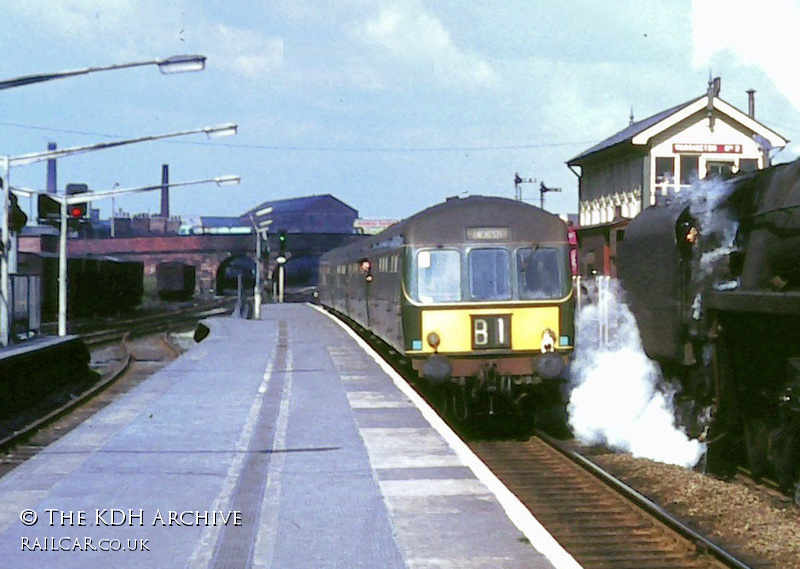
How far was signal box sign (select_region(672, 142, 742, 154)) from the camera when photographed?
36.3 meters

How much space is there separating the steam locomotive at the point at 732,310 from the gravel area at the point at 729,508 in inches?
11.1

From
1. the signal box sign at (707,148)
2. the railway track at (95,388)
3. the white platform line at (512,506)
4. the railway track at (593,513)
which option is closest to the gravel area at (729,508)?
the railway track at (593,513)

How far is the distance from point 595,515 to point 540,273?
5647 mm

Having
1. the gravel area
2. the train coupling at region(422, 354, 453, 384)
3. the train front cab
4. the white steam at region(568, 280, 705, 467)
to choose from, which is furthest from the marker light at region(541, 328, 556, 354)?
the gravel area

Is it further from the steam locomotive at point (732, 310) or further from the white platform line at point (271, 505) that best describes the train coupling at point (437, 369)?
the steam locomotive at point (732, 310)

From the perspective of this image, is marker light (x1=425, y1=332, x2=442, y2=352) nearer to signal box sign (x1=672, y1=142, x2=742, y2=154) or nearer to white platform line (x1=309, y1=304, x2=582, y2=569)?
white platform line (x1=309, y1=304, x2=582, y2=569)

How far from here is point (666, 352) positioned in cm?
1364

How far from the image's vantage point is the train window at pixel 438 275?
15.9 metres

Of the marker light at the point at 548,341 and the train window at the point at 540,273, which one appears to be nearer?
the marker light at the point at 548,341

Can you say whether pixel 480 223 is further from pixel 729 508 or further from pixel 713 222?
pixel 729 508

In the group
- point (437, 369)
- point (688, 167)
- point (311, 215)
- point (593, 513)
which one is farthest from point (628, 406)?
point (311, 215)

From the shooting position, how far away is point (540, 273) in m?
16.2

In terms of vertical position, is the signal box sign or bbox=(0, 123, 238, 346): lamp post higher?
the signal box sign

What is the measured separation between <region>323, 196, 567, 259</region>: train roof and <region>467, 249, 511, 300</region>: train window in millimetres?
220
